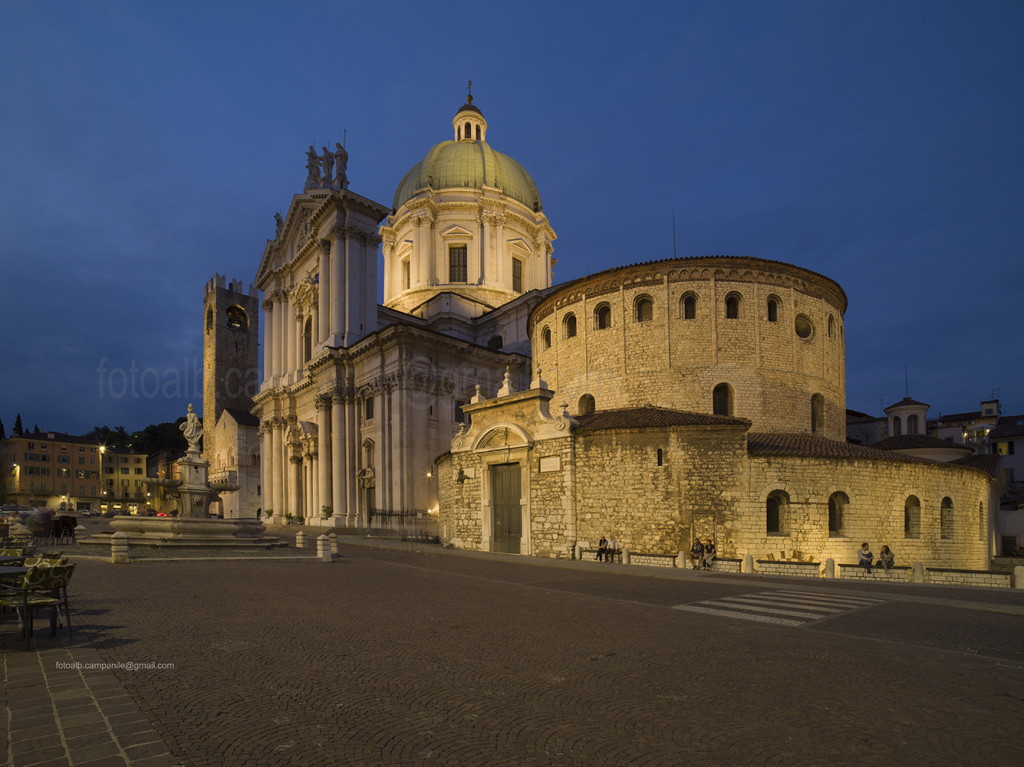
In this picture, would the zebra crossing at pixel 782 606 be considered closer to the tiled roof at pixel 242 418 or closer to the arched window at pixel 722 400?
the arched window at pixel 722 400

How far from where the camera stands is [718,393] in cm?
Answer: 2859

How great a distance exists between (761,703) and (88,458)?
13079 centimetres

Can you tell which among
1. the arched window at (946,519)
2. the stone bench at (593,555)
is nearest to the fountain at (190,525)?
the stone bench at (593,555)

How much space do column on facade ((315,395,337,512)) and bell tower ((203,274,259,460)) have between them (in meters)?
36.4

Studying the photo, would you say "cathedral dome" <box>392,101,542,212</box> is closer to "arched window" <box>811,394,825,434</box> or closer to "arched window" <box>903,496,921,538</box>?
"arched window" <box>811,394,825,434</box>

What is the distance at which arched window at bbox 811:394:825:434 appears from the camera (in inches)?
1180

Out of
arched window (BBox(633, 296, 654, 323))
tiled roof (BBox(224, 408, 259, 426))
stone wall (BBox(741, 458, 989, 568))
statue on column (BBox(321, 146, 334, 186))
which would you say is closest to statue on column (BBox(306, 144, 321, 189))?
statue on column (BBox(321, 146, 334, 186))

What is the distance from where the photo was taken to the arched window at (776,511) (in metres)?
22.6

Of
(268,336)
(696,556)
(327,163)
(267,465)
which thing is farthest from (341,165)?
(696,556)

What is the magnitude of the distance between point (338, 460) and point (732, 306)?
30535mm

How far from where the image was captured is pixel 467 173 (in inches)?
2336

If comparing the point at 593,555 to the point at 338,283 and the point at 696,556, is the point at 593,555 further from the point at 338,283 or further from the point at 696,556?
the point at 338,283

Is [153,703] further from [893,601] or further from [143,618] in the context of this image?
[893,601]

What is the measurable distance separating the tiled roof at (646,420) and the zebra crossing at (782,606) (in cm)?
846
